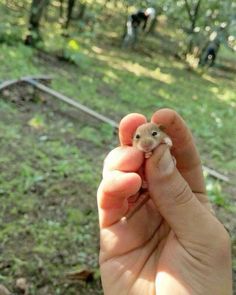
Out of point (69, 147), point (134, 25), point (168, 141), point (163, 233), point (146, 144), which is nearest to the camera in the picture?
point (146, 144)

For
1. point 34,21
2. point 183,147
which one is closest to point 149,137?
point 183,147

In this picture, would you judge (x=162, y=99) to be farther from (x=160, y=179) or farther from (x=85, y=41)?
(x=160, y=179)

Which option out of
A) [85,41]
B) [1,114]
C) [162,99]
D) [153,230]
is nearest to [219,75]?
[85,41]

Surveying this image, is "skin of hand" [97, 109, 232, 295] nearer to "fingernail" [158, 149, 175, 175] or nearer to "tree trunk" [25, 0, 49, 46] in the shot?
"fingernail" [158, 149, 175, 175]

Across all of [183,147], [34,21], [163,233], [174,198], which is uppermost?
[183,147]

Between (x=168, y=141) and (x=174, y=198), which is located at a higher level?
(x=168, y=141)

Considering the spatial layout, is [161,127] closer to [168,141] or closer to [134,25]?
[168,141]

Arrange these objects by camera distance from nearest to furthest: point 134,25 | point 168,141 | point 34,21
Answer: point 168,141
point 34,21
point 134,25
